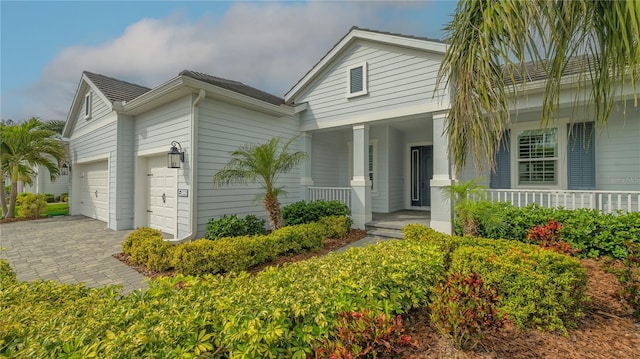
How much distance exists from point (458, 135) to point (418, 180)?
23.7 feet

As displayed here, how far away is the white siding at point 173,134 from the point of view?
6.45 meters

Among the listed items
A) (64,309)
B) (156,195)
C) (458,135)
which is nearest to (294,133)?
(156,195)

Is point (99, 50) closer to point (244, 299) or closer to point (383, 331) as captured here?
point (244, 299)

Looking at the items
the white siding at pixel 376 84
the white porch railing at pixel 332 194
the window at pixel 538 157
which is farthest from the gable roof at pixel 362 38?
the window at pixel 538 157

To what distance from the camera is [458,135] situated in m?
3.23

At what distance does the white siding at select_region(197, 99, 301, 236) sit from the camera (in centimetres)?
658

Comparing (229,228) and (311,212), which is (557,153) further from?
(229,228)

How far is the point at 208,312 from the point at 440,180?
607 cm

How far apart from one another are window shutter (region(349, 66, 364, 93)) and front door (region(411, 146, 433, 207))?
359cm

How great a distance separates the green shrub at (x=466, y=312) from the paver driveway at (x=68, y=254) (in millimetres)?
3726

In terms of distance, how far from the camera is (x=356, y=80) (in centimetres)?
802

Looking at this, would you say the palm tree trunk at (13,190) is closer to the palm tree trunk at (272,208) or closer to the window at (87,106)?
the window at (87,106)

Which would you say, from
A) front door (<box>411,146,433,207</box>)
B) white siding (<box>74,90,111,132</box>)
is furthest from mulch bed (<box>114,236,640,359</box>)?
white siding (<box>74,90,111,132</box>)

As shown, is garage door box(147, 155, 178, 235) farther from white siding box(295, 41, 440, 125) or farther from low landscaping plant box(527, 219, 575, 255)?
low landscaping plant box(527, 219, 575, 255)
